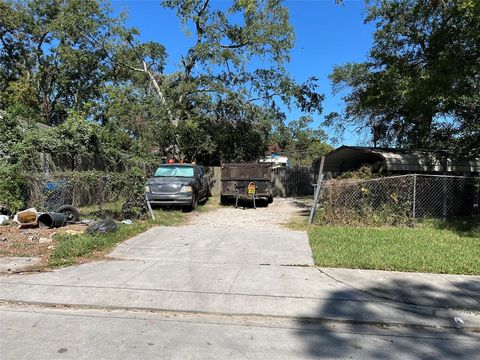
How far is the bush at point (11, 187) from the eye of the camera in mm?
11000

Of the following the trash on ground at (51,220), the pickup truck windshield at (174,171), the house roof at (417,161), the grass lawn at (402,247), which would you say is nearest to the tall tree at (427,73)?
the house roof at (417,161)

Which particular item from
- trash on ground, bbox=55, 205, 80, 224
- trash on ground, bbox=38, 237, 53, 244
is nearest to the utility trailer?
trash on ground, bbox=55, 205, 80, 224

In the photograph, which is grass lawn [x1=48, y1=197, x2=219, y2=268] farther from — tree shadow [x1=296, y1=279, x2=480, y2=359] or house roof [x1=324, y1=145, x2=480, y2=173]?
house roof [x1=324, y1=145, x2=480, y2=173]

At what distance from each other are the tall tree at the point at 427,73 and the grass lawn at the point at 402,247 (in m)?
3.83

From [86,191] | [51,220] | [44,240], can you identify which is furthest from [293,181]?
[44,240]

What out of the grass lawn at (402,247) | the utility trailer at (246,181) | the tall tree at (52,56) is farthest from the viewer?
the tall tree at (52,56)

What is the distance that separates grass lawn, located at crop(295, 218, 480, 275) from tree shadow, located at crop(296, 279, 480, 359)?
98 centimetres

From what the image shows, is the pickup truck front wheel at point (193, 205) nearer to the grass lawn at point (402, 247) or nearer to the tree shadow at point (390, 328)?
the grass lawn at point (402, 247)

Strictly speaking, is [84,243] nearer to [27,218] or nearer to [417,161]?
[27,218]

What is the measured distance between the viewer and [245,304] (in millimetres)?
5703

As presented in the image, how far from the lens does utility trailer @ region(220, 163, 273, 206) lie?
17.4 metres

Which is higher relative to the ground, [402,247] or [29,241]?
[402,247]

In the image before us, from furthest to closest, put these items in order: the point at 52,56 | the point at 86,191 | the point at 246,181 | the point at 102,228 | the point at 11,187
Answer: the point at 52,56 < the point at 246,181 < the point at 86,191 < the point at 11,187 < the point at 102,228

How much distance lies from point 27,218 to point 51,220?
1.83ft
